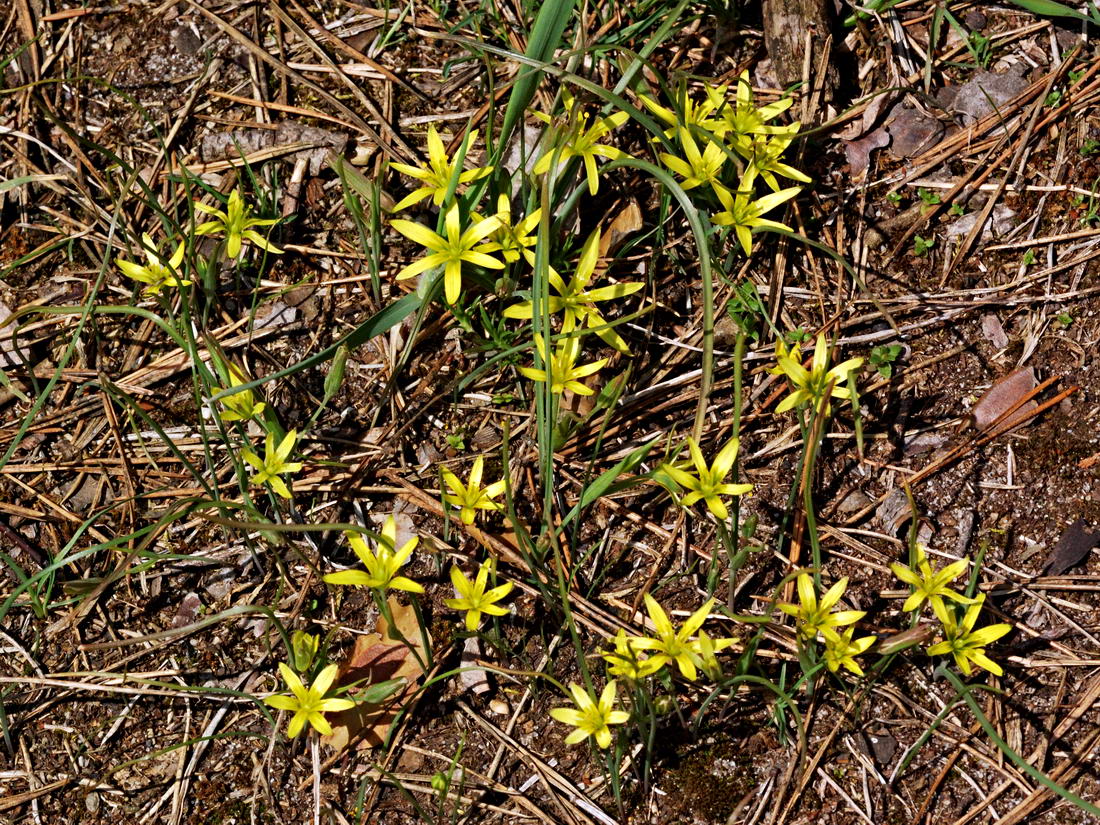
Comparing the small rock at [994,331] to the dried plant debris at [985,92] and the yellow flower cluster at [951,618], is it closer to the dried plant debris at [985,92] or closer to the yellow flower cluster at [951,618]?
the dried plant debris at [985,92]

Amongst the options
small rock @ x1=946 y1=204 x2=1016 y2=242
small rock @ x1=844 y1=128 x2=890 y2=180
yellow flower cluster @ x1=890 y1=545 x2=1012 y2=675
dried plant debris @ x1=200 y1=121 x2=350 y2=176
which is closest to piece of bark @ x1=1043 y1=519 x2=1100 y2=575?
yellow flower cluster @ x1=890 y1=545 x2=1012 y2=675

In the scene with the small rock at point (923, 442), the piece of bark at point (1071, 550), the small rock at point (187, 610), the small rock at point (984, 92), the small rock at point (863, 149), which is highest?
the small rock at point (984, 92)

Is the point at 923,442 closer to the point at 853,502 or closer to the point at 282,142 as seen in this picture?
the point at 853,502

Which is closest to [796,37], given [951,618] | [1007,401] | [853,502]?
[1007,401]

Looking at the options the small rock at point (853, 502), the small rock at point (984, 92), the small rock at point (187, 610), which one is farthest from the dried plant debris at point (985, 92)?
the small rock at point (187, 610)

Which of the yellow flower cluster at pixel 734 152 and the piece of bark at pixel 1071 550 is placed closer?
the piece of bark at pixel 1071 550

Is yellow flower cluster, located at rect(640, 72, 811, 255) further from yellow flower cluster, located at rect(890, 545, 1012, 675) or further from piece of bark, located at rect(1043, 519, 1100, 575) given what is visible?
piece of bark, located at rect(1043, 519, 1100, 575)
